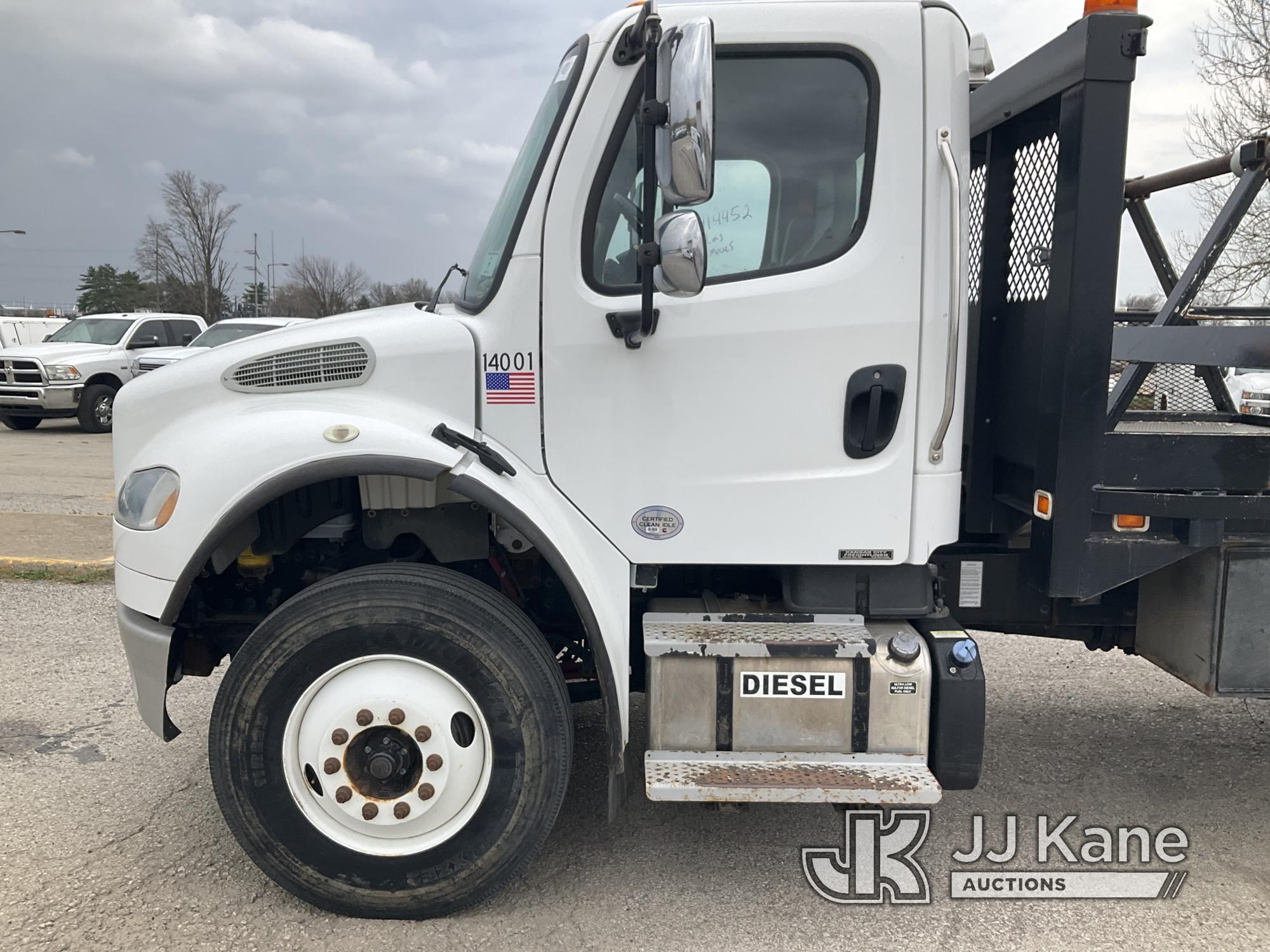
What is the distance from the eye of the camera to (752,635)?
311 cm

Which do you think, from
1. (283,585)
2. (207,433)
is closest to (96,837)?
(283,585)

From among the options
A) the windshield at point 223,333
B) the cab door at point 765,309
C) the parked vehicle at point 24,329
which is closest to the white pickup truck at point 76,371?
the windshield at point 223,333

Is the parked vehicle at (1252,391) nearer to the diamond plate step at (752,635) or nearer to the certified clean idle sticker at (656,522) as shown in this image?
the diamond plate step at (752,635)

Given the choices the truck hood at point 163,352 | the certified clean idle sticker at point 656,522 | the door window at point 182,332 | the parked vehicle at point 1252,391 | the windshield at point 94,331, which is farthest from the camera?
the door window at point 182,332

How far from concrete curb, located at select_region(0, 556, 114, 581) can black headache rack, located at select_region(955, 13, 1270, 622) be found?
5.82 m

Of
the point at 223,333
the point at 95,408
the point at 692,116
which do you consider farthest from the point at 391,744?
the point at 95,408

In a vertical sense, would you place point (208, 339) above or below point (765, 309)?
above

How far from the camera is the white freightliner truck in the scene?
2912 mm

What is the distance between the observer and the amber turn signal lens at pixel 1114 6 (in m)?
2.73

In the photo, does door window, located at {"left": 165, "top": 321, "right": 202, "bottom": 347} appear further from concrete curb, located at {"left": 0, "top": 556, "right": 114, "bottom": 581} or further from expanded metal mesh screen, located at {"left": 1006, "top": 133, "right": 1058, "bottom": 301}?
expanded metal mesh screen, located at {"left": 1006, "top": 133, "right": 1058, "bottom": 301}

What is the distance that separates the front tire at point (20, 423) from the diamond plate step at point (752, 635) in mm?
16570

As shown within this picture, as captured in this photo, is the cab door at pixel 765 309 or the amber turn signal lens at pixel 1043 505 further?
the amber turn signal lens at pixel 1043 505

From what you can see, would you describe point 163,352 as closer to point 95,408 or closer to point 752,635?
point 95,408

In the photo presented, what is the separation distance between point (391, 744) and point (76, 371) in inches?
601
